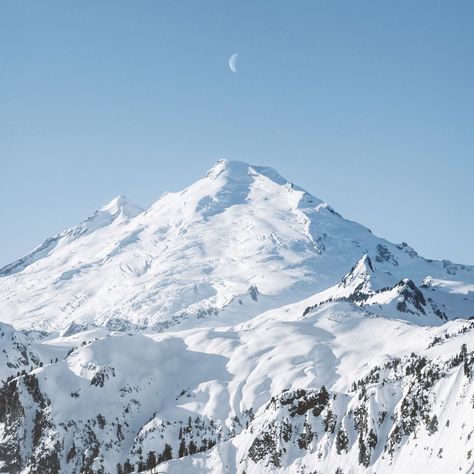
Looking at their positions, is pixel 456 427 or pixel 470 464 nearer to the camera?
pixel 470 464

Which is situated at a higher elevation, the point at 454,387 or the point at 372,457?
the point at 454,387

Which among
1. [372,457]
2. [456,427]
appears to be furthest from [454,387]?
[372,457]

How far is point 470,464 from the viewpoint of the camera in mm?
158000

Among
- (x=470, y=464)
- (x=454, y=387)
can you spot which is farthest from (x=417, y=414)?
(x=470, y=464)

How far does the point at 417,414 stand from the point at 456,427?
17843 mm

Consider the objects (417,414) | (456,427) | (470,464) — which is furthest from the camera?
(417,414)

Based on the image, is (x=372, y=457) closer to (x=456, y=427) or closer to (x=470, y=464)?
(x=456, y=427)

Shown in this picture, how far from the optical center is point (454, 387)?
189m

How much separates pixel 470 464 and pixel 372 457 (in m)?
45.0

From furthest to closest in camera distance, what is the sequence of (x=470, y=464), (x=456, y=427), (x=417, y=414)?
(x=417, y=414)
(x=456, y=427)
(x=470, y=464)

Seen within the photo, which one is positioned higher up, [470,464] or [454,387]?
[454,387]

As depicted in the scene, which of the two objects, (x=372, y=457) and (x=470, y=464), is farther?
(x=372, y=457)

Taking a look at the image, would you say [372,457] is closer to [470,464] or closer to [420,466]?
[420,466]

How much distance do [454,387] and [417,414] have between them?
13.3 m
